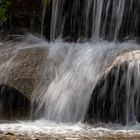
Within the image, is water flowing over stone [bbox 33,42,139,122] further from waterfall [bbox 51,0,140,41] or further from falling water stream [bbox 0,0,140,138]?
waterfall [bbox 51,0,140,41]

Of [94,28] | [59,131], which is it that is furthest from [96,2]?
[59,131]

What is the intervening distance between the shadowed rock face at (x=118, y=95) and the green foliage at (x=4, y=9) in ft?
15.6

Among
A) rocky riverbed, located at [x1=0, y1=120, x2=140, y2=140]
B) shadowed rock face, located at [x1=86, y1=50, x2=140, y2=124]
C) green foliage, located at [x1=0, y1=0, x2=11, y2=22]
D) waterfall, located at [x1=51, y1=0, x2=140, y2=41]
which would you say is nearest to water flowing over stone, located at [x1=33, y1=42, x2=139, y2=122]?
shadowed rock face, located at [x1=86, y1=50, x2=140, y2=124]

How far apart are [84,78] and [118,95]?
36.5 inches

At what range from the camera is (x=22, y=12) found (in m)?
14.1

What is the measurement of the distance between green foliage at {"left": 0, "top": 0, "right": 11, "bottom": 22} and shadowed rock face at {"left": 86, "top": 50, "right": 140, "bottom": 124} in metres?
4.74

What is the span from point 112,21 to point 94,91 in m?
3.42

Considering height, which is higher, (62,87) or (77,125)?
(62,87)

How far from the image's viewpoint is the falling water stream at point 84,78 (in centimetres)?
952

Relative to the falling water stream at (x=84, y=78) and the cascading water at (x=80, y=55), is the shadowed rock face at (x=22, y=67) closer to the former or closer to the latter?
the falling water stream at (x=84, y=78)

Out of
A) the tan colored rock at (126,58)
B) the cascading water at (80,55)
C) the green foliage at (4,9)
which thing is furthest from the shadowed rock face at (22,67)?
the green foliage at (4,9)

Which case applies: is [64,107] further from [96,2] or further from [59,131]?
[96,2]

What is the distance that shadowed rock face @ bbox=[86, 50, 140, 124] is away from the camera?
9.53m

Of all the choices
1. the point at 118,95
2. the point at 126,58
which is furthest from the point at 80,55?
the point at 118,95
